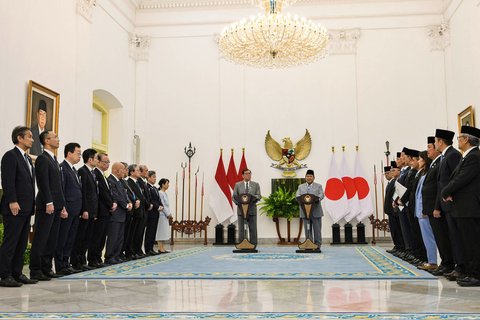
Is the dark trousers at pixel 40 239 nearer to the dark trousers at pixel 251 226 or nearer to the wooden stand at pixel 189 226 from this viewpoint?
the dark trousers at pixel 251 226

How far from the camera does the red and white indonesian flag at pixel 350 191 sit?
38.7 ft

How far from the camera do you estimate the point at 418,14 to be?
12477 mm

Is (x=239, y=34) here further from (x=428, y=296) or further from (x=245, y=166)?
(x=428, y=296)

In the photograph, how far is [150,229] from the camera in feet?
28.6

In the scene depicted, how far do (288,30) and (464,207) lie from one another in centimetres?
512

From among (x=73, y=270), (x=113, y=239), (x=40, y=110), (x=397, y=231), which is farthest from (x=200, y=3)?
(x=73, y=270)

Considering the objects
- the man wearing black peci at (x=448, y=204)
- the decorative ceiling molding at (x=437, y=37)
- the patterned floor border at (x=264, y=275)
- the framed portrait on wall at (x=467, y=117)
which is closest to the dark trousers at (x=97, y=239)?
the patterned floor border at (x=264, y=275)

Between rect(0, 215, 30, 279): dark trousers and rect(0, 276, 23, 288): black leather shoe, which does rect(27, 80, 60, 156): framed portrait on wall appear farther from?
rect(0, 276, 23, 288): black leather shoe

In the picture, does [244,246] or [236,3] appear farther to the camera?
[236,3]

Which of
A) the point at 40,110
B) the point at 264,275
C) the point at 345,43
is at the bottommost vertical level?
the point at 264,275

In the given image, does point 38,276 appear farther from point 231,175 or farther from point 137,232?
point 231,175

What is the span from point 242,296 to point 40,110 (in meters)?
5.57

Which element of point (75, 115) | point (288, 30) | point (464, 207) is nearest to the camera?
point (464, 207)

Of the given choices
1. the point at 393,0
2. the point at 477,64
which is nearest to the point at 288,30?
the point at 477,64
